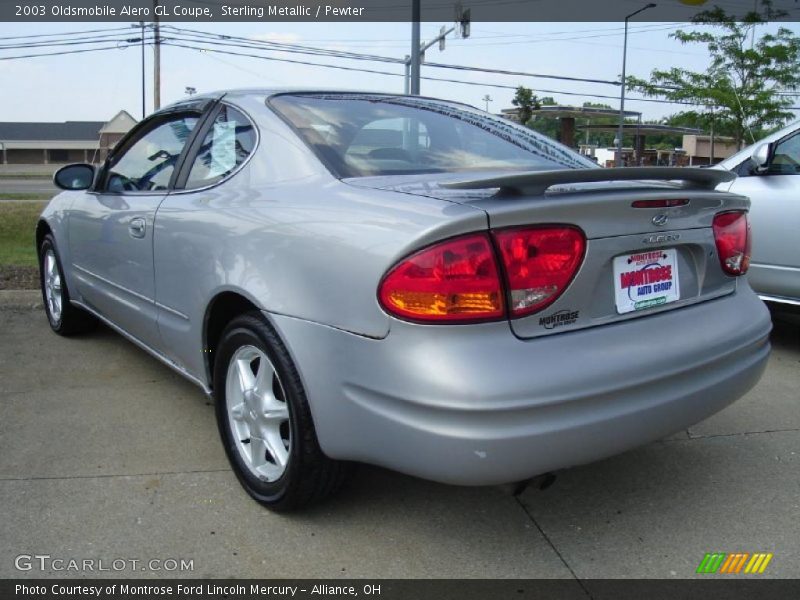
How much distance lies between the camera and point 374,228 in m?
2.16

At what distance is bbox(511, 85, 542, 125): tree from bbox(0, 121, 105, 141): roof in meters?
49.1

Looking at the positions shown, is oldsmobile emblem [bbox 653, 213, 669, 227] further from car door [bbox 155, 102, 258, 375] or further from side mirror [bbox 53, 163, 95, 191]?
side mirror [bbox 53, 163, 95, 191]

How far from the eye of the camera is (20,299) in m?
5.97

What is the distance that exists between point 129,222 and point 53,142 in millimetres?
83432

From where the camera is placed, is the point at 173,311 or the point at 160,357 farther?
the point at 160,357

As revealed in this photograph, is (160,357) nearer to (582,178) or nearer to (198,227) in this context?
(198,227)

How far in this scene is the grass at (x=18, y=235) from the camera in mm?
7840

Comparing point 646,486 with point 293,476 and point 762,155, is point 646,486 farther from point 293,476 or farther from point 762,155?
point 762,155

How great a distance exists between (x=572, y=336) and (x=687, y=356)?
0.47 meters

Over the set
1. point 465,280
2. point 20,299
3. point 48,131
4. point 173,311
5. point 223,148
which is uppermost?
point 48,131

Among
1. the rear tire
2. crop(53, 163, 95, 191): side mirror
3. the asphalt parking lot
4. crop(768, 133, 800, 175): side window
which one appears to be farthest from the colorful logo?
the rear tire
